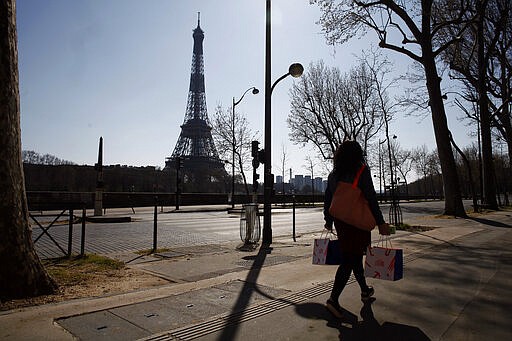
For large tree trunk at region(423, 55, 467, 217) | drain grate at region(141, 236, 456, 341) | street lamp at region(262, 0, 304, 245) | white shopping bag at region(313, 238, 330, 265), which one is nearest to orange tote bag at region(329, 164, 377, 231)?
white shopping bag at region(313, 238, 330, 265)

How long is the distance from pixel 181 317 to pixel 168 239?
27.5ft

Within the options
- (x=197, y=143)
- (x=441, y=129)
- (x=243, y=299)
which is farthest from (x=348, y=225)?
(x=197, y=143)

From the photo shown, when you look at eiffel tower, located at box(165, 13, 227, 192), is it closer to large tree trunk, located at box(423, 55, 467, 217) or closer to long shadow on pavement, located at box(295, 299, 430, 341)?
large tree trunk, located at box(423, 55, 467, 217)

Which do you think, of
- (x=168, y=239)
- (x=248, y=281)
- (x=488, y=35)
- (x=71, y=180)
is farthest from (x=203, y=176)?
(x=248, y=281)

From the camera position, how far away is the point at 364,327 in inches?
155

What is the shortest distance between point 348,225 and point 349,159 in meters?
0.75

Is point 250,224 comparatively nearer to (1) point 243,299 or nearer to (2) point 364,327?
(1) point 243,299

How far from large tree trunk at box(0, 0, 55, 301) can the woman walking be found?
3689 millimetres

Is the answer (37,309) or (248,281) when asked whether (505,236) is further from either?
(37,309)

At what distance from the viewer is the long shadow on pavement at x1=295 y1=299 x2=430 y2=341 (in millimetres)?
3680

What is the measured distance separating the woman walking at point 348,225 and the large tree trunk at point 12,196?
3.69 m

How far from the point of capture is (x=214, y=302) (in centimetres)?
484

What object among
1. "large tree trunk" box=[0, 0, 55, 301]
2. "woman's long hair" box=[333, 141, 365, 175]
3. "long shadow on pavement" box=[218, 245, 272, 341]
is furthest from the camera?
"large tree trunk" box=[0, 0, 55, 301]

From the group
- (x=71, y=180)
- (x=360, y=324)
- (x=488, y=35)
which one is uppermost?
(x=488, y=35)
